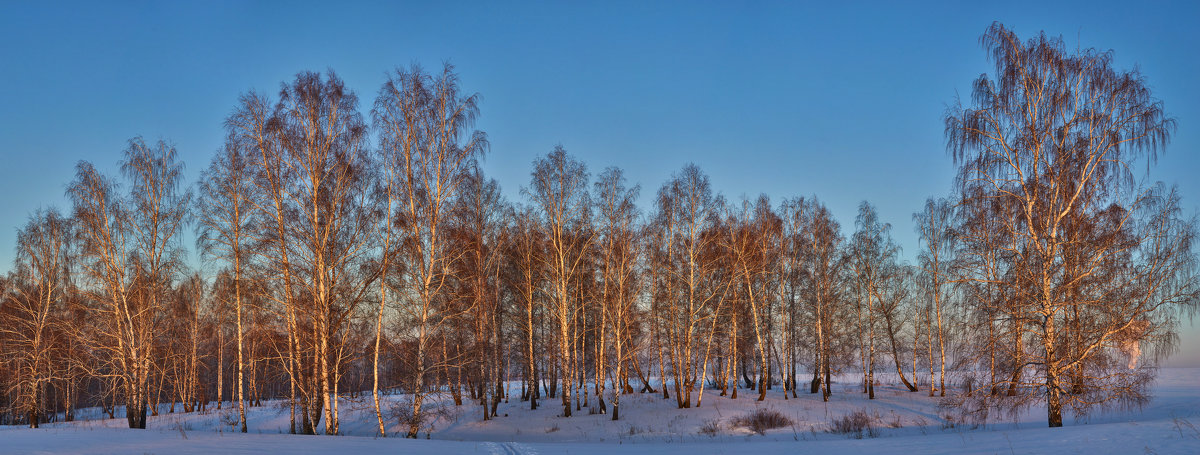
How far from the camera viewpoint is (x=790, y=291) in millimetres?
30875

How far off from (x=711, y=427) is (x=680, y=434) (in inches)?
56.7

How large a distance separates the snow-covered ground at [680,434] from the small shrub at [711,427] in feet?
0.18

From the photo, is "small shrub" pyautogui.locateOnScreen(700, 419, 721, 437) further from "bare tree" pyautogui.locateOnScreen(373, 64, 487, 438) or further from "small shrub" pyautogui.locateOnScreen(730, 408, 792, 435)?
"bare tree" pyautogui.locateOnScreen(373, 64, 487, 438)

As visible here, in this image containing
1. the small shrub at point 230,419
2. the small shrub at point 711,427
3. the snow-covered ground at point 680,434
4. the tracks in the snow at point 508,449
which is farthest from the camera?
the small shrub at point 230,419

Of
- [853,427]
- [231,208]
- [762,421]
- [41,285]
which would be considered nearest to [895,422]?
[853,427]

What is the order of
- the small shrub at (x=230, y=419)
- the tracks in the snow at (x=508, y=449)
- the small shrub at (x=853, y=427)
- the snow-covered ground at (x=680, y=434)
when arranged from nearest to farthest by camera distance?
1. the snow-covered ground at (x=680, y=434)
2. the tracks in the snow at (x=508, y=449)
3. the small shrub at (x=853, y=427)
4. the small shrub at (x=230, y=419)

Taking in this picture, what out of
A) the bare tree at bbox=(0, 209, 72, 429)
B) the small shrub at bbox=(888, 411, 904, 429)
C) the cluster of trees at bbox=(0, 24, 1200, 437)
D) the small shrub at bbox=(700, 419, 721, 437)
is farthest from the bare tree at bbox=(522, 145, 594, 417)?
the bare tree at bbox=(0, 209, 72, 429)

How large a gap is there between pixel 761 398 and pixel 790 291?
6499 millimetres

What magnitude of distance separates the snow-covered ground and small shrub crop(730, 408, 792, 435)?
1.08ft

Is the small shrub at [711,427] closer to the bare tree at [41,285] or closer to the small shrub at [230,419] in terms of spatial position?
the small shrub at [230,419]

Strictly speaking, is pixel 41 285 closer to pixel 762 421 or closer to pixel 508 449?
pixel 508 449

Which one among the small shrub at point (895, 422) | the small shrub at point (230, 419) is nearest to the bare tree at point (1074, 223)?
the small shrub at point (895, 422)

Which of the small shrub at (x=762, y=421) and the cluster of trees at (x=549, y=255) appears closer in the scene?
the cluster of trees at (x=549, y=255)

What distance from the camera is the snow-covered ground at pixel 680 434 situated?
10.9m
